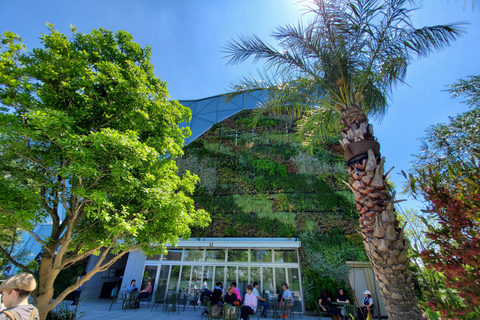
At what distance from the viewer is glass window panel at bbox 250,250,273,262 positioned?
480 inches

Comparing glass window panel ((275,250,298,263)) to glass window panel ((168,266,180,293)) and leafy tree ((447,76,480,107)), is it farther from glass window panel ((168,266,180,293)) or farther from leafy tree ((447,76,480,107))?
leafy tree ((447,76,480,107))

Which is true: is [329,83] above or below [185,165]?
below

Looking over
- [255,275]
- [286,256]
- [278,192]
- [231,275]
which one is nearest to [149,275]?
[231,275]

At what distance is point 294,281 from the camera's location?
11.5 m

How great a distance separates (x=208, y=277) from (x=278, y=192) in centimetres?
625

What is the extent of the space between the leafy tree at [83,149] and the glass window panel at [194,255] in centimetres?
768

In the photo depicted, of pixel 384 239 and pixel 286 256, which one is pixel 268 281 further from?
pixel 384 239

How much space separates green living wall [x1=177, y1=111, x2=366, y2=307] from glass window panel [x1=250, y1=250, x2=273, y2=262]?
2.99ft

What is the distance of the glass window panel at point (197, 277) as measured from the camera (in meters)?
12.2

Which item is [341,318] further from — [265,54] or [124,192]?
[265,54]

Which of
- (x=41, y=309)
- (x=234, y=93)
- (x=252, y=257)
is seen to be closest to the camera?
(x=41, y=309)

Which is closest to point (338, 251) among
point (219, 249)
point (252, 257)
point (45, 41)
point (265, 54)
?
point (252, 257)

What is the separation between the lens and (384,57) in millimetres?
5434

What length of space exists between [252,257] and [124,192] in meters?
9.26
